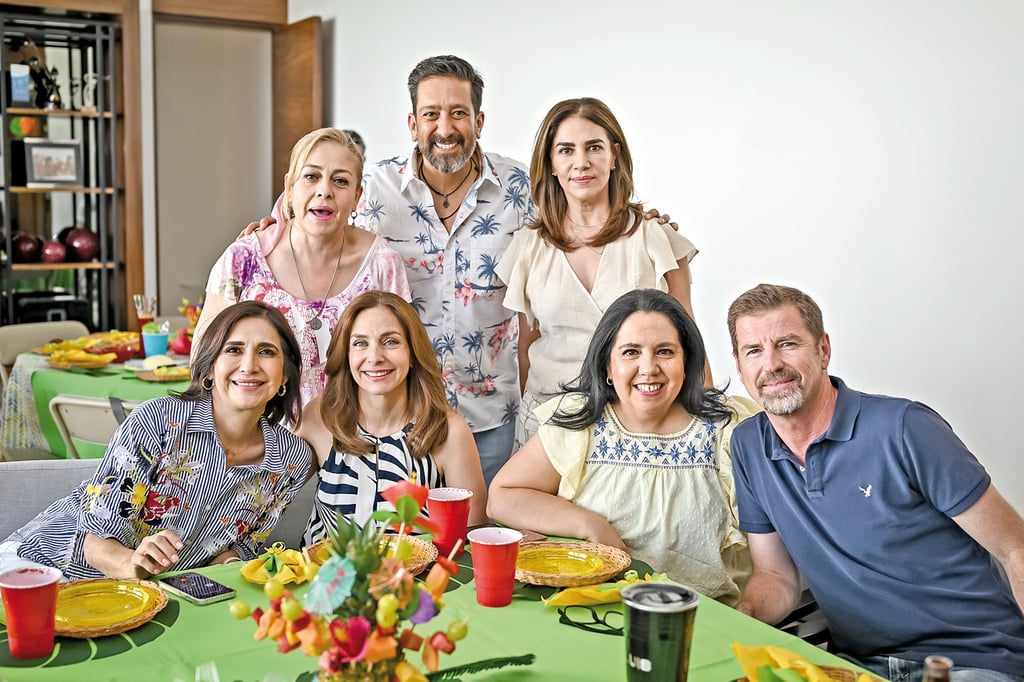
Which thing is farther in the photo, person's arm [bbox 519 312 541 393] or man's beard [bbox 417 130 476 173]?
person's arm [bbox 519 312 541 393]

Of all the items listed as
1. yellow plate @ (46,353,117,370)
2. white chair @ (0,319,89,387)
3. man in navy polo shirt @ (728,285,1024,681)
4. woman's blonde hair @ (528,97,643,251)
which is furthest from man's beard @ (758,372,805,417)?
white chair @ (0,319,89,387)

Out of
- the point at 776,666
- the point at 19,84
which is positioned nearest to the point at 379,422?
the point at 776,666

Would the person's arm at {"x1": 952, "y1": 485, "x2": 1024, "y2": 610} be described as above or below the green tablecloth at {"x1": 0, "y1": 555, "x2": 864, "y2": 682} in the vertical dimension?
above

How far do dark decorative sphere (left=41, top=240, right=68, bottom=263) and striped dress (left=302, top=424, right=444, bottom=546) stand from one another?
512 cm

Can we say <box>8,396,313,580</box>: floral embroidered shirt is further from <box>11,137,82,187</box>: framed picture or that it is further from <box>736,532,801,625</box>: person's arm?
<box>11,137,82,187</box>: framed picture

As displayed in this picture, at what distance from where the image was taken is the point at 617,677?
4.66 ft

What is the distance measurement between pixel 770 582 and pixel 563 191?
1.31m

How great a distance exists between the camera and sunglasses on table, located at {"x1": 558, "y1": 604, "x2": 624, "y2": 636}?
5.20 feet

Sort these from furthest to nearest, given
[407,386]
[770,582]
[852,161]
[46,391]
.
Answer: [46,391] < [852,161] < [407,386] < [770,582]

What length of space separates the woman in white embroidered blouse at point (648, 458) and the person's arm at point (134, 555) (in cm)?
69

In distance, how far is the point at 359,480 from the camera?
92.3 inches

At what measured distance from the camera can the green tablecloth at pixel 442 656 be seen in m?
1.41

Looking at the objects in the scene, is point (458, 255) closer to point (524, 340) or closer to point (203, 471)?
point (524, 340)

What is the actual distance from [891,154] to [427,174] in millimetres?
1509
